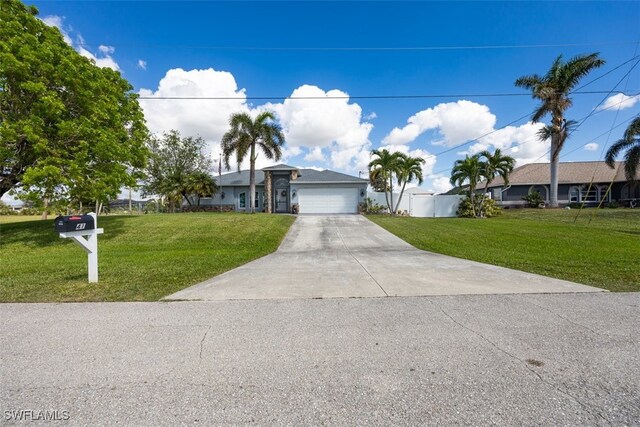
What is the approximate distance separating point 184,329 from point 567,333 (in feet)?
14.5

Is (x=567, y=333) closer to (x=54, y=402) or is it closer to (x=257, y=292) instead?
(x=257, y=292)

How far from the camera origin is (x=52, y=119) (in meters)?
10.4

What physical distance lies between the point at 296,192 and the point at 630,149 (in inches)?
929

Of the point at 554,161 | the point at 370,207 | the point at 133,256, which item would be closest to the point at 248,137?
the point at 370,207

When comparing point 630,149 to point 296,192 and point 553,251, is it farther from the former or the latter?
point 296,192

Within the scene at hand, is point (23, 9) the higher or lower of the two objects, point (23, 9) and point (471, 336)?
the higher

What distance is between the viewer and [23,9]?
35.1 ft

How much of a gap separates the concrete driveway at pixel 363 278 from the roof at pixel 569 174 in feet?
96.6

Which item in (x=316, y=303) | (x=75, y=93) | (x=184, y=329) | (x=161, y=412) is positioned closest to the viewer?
→ (x=161, y=412)

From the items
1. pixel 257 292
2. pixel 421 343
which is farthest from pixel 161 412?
pixel 257 292

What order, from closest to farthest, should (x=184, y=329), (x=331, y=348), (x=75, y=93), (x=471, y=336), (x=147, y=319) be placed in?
(x=331, y=348) < (x=471, y=336) < (x=184, y=329) < (x=147, y=319) < (x=75, y=93)

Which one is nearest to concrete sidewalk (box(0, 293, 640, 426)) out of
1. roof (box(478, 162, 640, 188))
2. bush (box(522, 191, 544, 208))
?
bush (box(522, 191, 544, 208))

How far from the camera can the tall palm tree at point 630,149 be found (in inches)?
719

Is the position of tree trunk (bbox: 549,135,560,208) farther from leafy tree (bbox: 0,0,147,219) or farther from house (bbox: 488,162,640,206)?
leafy tree (bbox: 0,0,147,219)
